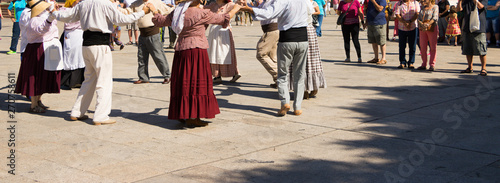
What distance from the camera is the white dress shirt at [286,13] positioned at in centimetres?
767

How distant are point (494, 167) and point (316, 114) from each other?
9.90 ft

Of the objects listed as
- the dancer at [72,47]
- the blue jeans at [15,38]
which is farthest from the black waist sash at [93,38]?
the blue jeans at [15,38]

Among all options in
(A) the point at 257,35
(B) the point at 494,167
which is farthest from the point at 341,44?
(B) the point at 494,167

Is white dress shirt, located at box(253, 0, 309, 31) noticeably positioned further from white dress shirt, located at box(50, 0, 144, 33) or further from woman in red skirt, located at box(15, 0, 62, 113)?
woman in red skirt, located at box(15, 0, 62, 113)

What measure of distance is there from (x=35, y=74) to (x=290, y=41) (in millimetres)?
3722

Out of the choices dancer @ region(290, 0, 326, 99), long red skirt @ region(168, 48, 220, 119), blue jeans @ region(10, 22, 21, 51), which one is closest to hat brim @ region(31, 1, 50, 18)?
long red skirt @ region(168, 48, 220, 119)

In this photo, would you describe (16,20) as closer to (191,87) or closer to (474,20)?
(191,87)

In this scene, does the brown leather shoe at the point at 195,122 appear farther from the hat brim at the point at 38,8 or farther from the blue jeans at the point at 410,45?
the blue jeans at the point at 410,45

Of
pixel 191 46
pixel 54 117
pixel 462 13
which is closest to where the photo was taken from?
pixel 191 46

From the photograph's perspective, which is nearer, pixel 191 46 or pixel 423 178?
pixel 423 178

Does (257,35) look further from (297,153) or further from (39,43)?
(297,153)

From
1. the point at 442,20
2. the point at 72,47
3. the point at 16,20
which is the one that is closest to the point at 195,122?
the point at 72,47

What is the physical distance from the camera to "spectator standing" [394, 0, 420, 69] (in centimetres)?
1265

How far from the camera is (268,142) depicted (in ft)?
21.8
